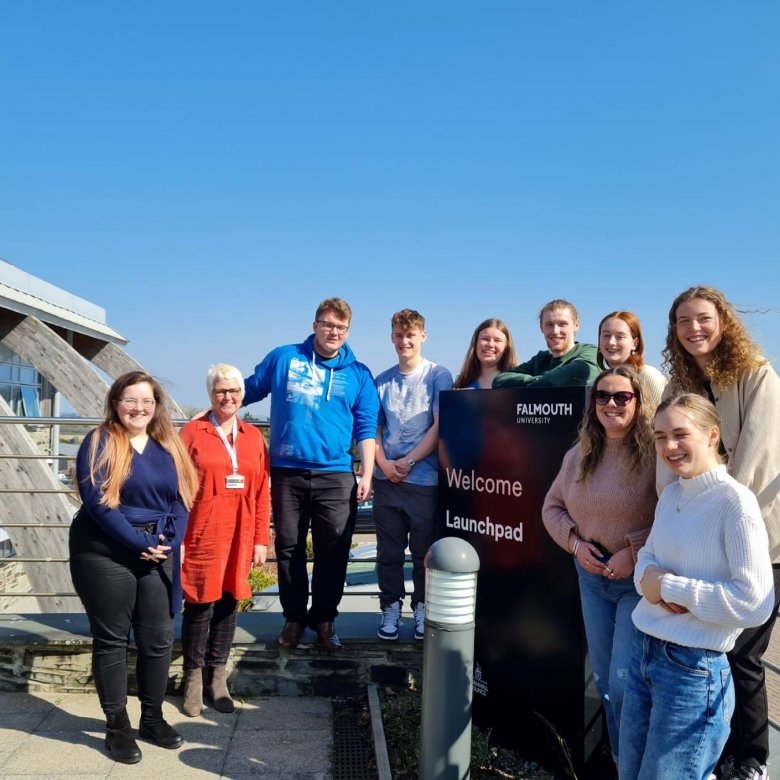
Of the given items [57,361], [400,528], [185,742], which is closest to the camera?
[185,742]

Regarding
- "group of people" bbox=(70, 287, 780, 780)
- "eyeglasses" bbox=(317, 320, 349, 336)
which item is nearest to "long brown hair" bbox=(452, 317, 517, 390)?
"group of people" bbox=(70, 287, 780, 780)

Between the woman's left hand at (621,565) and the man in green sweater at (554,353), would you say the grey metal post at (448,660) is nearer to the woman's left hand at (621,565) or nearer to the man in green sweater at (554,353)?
the woman's left hand at (621,565)

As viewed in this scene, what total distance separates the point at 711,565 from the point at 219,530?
241 cm

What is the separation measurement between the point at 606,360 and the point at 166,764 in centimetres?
287

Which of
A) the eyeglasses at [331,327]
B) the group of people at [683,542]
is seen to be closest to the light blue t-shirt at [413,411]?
the eyeglasses at [331,327]

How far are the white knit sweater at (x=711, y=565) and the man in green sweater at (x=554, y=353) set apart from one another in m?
1.14

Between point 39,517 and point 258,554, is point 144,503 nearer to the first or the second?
point 258,554

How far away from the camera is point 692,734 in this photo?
2160 mm

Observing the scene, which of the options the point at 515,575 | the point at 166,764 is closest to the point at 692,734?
the point at 515,575

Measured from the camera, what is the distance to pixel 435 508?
13.2ft

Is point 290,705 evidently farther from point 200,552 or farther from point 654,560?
point 654,560

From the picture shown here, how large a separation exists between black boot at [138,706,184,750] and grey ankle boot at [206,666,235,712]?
383 mm

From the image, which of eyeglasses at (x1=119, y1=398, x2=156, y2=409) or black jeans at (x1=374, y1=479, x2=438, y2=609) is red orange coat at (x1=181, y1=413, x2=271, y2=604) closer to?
eyeglasses at (x1=119, y1=398, x2=156, y2=409)

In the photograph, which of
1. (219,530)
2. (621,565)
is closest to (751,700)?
(621,565)
